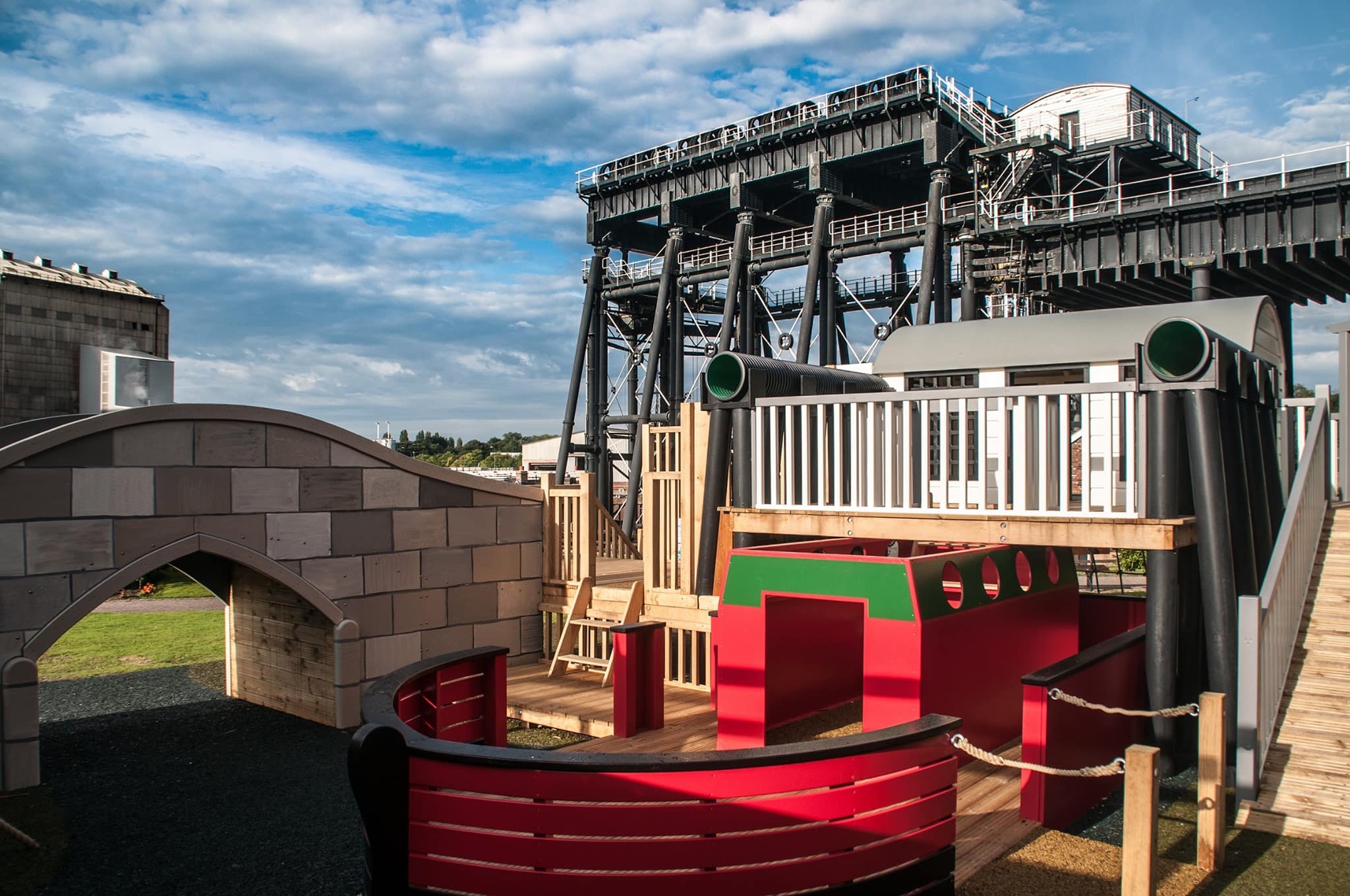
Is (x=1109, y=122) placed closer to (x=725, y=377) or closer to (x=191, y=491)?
(x=725, y=377)

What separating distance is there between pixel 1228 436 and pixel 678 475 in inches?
219

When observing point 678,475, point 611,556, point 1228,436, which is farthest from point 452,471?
point 1228,436

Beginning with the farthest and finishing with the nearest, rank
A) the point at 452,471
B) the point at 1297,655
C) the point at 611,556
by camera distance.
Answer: the point at 611,556 < the point at 452,471 < the point at 1297,655

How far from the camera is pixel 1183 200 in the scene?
23109mm

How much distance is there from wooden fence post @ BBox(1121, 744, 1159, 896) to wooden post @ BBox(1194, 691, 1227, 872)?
1093 millimetres

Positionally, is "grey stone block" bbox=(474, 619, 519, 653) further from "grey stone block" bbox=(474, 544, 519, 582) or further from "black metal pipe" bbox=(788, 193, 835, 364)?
"black metal pipe" bbox=(788, 193, 835, 364)

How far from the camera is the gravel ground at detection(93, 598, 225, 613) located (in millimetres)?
20047

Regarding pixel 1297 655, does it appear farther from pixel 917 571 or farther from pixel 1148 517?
pixel 917 571

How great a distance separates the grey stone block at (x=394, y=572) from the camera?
1002 centimetres

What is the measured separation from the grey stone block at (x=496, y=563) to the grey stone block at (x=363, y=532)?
50.4 inches

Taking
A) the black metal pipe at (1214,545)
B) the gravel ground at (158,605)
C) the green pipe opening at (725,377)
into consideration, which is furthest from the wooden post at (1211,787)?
the gravel ground at (158,605)

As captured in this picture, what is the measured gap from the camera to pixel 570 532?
11.7m

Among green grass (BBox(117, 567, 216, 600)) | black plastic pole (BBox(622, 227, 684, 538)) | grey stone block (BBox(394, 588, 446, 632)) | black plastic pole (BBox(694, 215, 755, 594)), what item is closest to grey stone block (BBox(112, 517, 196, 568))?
grey stone block (BBox(394, 588, 446, 632))

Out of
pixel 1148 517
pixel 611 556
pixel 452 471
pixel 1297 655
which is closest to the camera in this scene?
pixel 1148 517
